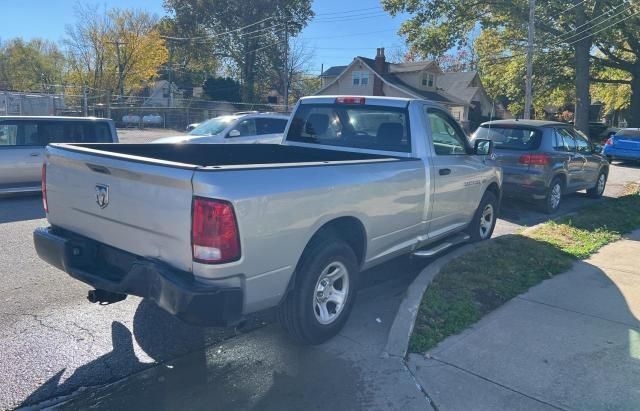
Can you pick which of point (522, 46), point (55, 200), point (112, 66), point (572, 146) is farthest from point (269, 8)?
point (55, 200)

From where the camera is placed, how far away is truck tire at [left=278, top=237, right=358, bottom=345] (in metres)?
Result: 3.67

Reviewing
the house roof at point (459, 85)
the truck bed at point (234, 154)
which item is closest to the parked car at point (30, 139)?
the truck bed at point (234, 154)

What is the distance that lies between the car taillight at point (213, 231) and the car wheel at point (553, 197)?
7.98 meters

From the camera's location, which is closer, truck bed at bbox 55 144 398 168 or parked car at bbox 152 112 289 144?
truck bed at bbox 55 144 398 168

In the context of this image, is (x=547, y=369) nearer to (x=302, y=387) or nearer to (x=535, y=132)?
(x=302, y=387)

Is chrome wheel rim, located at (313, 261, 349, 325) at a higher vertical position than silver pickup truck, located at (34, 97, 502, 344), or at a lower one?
lower

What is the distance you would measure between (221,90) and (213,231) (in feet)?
173

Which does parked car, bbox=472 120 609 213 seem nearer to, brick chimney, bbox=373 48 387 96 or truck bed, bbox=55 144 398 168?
truck bed, bbox=55 144 398 168

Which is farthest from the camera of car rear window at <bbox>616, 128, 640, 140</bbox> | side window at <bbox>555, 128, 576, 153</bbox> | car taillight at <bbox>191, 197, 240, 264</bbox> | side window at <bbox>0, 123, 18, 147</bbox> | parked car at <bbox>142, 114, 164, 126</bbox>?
parked car at <bbox>142, 114, 164, 126</bbox>

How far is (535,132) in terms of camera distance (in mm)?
9398

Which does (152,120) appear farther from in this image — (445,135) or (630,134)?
(445,135)

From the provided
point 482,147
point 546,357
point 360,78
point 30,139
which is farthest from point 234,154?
point 360,78

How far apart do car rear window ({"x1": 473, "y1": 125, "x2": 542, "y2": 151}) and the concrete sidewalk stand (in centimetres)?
457

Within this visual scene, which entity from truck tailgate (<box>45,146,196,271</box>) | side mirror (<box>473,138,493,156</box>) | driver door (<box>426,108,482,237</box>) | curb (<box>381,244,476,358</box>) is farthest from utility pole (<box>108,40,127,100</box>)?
curb (<box>381,244,476,358</box>)
